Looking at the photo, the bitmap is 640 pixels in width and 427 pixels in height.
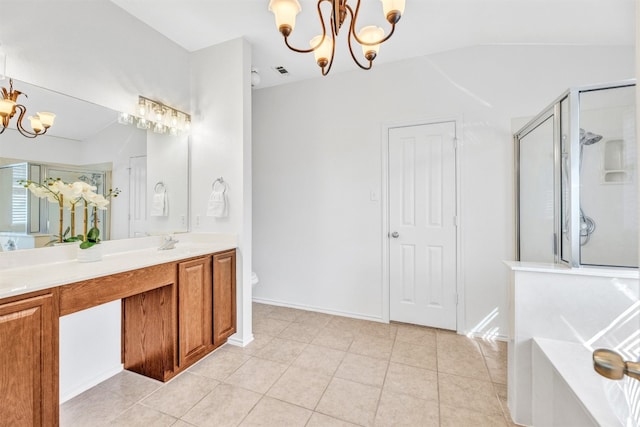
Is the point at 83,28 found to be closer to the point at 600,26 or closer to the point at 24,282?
the point at 24,282

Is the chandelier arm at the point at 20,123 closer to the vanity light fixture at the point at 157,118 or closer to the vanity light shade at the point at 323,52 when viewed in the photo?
the vanity light fixture at the point at 157,118

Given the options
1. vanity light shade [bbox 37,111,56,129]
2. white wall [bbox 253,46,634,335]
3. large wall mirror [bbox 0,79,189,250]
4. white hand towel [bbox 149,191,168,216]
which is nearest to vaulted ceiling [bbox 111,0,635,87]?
white wall [bbox 253,46,634,335]

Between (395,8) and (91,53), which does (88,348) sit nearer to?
(91,53)

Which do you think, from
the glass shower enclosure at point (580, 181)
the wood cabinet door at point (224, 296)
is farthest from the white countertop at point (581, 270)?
the wood cabinet door at point (224, 296)

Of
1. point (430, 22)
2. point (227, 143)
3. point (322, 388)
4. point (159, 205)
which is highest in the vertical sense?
point (430, 22)

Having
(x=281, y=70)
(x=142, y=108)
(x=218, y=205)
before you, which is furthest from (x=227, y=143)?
(x=281, y=70)

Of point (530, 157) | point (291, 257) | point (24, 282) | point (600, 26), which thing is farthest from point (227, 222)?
point (600, 26)

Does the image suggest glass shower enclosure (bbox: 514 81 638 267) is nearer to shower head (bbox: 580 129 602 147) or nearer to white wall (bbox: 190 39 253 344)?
shower head (bbox: 580 129 602 147)

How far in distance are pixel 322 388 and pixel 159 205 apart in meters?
1.94

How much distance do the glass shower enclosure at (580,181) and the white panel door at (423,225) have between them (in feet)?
1.86

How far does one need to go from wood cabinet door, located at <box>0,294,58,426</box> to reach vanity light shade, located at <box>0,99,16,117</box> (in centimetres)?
110

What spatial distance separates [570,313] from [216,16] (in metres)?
3.08

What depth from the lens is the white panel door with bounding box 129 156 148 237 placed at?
2.15 metres

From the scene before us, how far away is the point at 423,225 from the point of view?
108 inches
